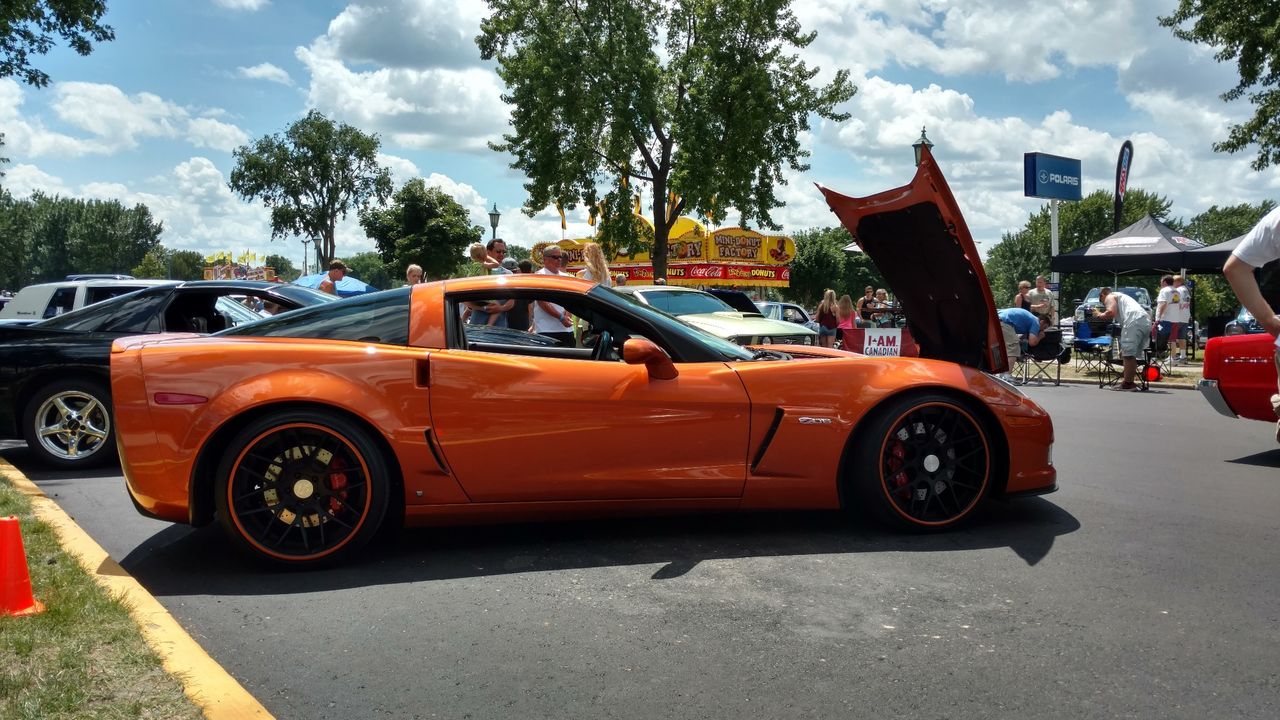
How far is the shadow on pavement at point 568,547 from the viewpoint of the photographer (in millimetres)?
3865

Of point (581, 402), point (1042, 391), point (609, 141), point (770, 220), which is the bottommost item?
point (1042, 391)

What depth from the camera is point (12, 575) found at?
320 centimetres

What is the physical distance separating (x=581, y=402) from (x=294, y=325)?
55.3 inches

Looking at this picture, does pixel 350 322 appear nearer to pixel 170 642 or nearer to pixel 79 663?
pixel 170 642

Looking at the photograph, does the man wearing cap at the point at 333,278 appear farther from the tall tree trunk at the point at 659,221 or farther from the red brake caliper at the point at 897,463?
the tall tree trunk at the point at 659,221

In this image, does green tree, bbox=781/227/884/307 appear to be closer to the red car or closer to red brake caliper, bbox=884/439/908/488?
the red car

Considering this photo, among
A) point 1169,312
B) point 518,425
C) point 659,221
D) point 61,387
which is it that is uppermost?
point 659,221

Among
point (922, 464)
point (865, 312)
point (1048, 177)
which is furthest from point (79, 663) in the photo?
point (1048, 177)

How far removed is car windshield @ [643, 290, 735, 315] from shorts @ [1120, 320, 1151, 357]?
5.76 meters

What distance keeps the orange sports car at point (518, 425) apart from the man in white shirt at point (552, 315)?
880 millimetres

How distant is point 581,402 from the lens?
159 inches

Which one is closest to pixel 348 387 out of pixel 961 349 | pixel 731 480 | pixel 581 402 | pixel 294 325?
pixel 294 325

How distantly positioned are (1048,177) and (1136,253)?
5.51 meters

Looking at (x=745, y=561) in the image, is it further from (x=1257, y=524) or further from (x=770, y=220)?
(x=770, y=220)
